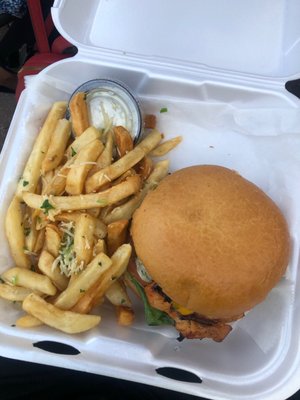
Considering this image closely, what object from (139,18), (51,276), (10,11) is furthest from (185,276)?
(10,11)

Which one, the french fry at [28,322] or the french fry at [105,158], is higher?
the french fry at [105,158]

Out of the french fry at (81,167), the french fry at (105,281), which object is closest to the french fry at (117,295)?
the french fry at (105,281)

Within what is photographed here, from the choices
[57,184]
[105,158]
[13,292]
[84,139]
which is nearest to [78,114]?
[84,139]

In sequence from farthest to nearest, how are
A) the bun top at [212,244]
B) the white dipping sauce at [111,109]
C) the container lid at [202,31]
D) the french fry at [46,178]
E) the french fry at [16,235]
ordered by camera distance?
the container lid at [202,31]
the white dipping sauce at [111,109]
the french fry at [46,178]
the french fry at [16,235]
the bun top at [212,244]

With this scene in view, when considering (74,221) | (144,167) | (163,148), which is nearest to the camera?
(74,221)

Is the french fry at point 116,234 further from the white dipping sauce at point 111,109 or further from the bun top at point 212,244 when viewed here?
the white dipping sauce at point 111,109

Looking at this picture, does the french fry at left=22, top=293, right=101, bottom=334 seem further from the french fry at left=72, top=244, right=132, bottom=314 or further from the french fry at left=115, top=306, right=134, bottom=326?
the french fry at left=115, top=306, right=134, bottom=326

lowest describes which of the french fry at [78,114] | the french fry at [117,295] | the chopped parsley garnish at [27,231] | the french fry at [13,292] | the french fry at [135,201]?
the french fry at [117,295]

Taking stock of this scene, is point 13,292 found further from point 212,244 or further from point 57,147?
point 212,244
